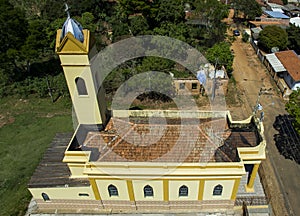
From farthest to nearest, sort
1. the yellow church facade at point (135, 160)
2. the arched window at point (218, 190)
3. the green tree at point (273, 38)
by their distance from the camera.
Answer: the green tree at point (273, 38) < the arched window at point (218, 190) < the yellow church facade at point (135, 160)

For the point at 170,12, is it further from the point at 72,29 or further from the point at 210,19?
the point at 72,29

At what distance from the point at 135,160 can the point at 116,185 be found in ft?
8.15

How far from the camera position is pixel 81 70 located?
728 inches

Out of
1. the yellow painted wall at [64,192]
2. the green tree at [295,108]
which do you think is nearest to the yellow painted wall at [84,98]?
the yellow painted wall at [64,192]

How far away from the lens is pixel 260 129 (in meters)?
20.3

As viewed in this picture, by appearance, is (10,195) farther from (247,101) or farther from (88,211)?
(247,101)

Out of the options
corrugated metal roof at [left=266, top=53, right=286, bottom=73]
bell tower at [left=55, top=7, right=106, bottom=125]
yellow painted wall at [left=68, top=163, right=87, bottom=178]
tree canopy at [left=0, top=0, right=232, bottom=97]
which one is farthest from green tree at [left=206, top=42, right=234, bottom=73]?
yellow painted wall at [left=68, top=163, right=87, bottom=178]

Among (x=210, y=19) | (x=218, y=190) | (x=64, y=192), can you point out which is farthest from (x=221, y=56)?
(x=64, y=192)

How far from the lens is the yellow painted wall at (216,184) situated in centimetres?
1886

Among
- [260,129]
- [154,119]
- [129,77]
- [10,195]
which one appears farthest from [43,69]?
[260,129]

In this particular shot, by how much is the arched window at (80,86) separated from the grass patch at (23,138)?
11.6 metres

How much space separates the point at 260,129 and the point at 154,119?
8565 mm

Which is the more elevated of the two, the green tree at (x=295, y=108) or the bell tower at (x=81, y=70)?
the bell tower at (x=81, y=70)

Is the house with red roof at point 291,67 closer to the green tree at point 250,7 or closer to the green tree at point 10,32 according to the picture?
the green tree at point 250,7
